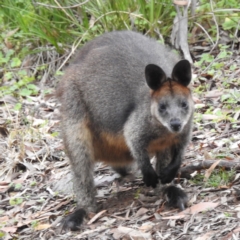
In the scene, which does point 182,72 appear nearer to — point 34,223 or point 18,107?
point 34,223

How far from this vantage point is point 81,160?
5.56 metres

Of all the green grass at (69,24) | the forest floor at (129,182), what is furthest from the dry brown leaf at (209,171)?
the green grass at (69,24)

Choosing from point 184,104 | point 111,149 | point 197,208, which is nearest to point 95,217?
point 111,149

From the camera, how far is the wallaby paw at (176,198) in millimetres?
5109

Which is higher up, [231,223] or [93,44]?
[93,44]

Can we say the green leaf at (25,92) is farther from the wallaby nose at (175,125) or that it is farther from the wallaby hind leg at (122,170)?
the wallaby nose at (175,125)

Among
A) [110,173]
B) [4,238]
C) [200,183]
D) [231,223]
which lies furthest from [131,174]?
[231,223]

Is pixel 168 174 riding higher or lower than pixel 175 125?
lower

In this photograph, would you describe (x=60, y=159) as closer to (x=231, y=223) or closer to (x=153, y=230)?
(x=153, y=230)

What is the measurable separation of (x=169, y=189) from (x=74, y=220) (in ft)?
2.62

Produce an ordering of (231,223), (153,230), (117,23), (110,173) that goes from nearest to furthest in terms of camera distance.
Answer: (231,223)
(153,230)
(110,173)
(117,23)

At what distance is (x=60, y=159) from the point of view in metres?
6.91

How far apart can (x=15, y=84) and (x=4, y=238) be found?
3.41 m

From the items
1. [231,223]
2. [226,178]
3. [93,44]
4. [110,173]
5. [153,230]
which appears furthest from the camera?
[110,173]
